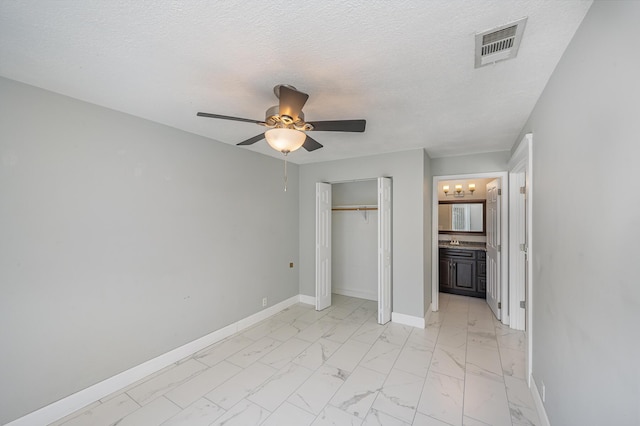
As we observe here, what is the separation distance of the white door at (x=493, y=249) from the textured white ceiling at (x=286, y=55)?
187cm

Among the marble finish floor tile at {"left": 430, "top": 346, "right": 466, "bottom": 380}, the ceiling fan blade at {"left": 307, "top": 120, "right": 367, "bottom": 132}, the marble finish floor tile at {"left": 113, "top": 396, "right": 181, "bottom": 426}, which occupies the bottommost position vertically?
the marble finish floor tile at {"left": 113, "top": 396, "right": 181, "bottom": 426}

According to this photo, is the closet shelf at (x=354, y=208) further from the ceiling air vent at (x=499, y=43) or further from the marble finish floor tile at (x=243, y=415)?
the marble finish floor tile at (x=243, y=415)

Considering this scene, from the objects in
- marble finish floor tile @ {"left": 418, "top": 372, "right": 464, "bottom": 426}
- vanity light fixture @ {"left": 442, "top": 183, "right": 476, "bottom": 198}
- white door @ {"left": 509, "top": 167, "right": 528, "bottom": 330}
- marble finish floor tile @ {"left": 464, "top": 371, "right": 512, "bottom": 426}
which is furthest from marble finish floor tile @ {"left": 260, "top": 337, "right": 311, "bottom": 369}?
vanity light fixture @ {"left": 442, "top": 183, "right": 476, "bottom": 198}

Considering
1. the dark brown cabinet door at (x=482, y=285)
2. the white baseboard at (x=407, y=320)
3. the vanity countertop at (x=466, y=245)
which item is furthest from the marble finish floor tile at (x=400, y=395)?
the vanity countertop at (x=466, y=245)

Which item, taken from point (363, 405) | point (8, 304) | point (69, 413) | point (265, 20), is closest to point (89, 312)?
point (8, 304)

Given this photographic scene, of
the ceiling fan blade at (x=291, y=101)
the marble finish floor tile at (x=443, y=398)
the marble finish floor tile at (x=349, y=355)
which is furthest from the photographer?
the marble finish floor tile at (x=349, y=355)

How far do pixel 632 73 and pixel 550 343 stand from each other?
1700 mm

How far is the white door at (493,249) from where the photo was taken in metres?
3.86

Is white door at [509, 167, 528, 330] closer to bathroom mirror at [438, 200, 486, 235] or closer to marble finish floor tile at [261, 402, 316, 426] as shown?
bathroom mirror at [438, 200, 486, 235]

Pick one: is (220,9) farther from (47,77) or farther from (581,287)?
(581,287)

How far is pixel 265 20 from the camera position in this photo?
4.18ft

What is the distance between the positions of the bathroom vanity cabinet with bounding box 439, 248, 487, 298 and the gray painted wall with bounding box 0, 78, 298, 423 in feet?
12.9

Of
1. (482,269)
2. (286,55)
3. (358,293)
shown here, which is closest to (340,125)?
(286,55)

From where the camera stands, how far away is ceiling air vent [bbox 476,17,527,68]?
1328 millimetres
